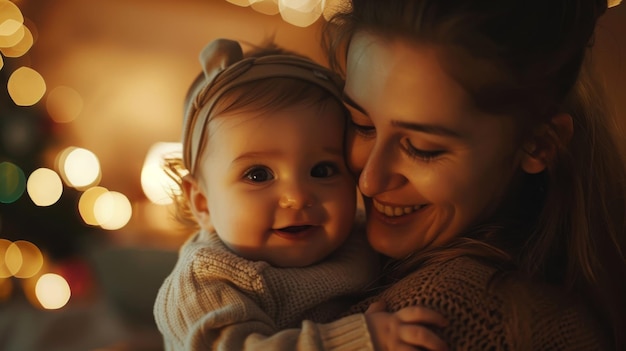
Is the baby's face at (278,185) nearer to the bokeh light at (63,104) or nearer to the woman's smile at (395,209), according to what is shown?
the woman's smile at (395,209)

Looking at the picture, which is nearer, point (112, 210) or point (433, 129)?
point (433, 129)

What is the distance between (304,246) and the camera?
115cm

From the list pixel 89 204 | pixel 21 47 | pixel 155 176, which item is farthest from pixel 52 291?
pixel 21 47

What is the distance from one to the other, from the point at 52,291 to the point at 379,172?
226 cm

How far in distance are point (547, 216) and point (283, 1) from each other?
2811 millimetres

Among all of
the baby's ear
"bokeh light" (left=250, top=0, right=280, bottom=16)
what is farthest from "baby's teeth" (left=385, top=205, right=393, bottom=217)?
"bokeh light" (left=250, top=0, right=280, bottom=16)

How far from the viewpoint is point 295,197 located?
1.11 metres

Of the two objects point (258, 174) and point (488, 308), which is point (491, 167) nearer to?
point (488, 308)

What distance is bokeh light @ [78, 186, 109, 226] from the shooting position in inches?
113

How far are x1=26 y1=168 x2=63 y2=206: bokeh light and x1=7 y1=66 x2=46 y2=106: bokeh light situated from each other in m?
0.31

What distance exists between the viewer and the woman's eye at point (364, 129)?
1.12 m

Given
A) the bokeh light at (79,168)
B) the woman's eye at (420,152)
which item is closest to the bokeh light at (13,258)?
the bokeh light at (79,168)

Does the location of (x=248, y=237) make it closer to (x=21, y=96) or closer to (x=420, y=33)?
(x=420, y=33)

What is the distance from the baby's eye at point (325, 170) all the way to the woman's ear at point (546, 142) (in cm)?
35
